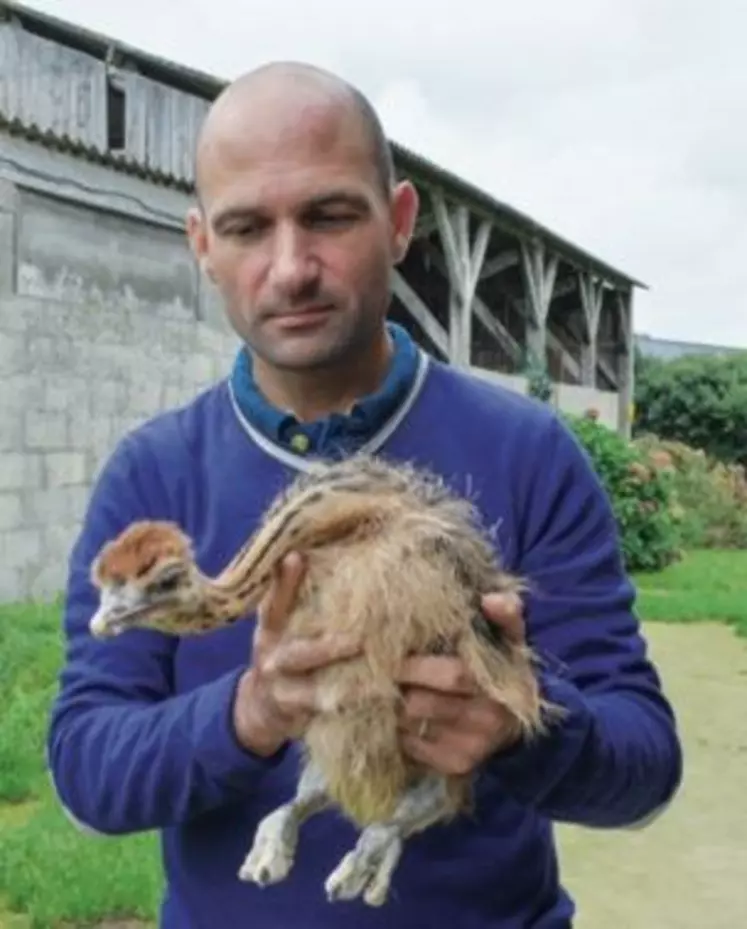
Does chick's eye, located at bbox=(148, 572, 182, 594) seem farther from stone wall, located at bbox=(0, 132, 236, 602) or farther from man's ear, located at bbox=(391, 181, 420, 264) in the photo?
stone wall, located at bbox=(0, 132, 236, 602)

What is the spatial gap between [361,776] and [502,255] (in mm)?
21360

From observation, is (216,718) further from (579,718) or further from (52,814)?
(52,814)

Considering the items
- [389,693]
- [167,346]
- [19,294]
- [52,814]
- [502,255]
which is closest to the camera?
[389,693]

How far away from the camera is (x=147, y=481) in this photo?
225 centimetres

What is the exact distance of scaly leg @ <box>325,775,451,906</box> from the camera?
1.78 meters

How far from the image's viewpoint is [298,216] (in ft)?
6.79

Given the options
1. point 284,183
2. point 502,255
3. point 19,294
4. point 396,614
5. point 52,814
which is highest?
point 502,255

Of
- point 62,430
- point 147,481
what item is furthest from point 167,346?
point 147,481

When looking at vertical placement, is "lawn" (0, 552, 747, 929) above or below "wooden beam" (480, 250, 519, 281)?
below

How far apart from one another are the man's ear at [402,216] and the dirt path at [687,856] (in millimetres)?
3674

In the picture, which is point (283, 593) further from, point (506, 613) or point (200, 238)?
point (200, 238)

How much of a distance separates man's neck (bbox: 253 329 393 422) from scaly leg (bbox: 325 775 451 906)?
58 cm

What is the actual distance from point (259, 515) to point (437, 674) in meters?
0.50

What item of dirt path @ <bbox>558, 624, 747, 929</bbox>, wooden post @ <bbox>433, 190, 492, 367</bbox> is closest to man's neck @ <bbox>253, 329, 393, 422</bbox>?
dirt path @ <bbox>558, 624, 747, 929</bbox>
